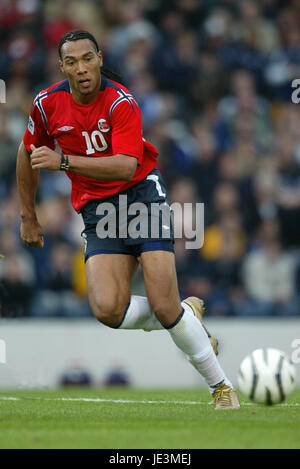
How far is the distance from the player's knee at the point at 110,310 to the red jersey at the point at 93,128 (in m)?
0.75

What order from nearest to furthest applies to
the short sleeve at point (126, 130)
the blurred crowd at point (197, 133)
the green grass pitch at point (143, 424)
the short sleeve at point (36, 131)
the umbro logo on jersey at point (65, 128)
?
the green grass pitch at point (143, 424) < the short sleeve at point (126, 130) < the umbro logo on jersey at point (65, 128) < the short sleeve at point (36, 131) < the blurred crowd at point (197, 133)

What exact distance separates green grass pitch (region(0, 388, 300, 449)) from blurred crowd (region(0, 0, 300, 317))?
330cm

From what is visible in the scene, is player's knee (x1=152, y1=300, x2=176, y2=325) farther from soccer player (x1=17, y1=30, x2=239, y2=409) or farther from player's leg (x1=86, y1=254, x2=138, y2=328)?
player's leg (x1=86, y1=254, x2=138, y2=328)

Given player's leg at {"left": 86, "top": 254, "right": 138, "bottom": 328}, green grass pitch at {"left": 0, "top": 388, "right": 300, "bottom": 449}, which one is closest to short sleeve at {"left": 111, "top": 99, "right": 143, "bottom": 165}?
player's leg at {"left": 86, "top": 254, "right": 138, "bottom": 328}

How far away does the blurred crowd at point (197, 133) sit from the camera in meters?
10.6

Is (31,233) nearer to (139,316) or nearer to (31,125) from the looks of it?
(31,125)

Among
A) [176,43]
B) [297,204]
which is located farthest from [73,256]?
[176,43]

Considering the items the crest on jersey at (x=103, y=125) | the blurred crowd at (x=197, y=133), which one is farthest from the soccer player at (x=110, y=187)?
the blurred crowd at (x=197, y=133)

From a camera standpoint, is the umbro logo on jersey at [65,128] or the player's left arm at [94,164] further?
the umbro logo on jersey at [65,128]

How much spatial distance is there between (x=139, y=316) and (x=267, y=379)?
96cm

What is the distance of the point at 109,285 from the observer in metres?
5.82

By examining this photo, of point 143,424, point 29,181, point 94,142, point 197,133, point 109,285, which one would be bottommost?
point 143,424

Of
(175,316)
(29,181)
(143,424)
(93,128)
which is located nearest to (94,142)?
(93,128)

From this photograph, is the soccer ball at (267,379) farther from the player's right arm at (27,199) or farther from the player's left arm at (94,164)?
the player's right arm at (27,199)
